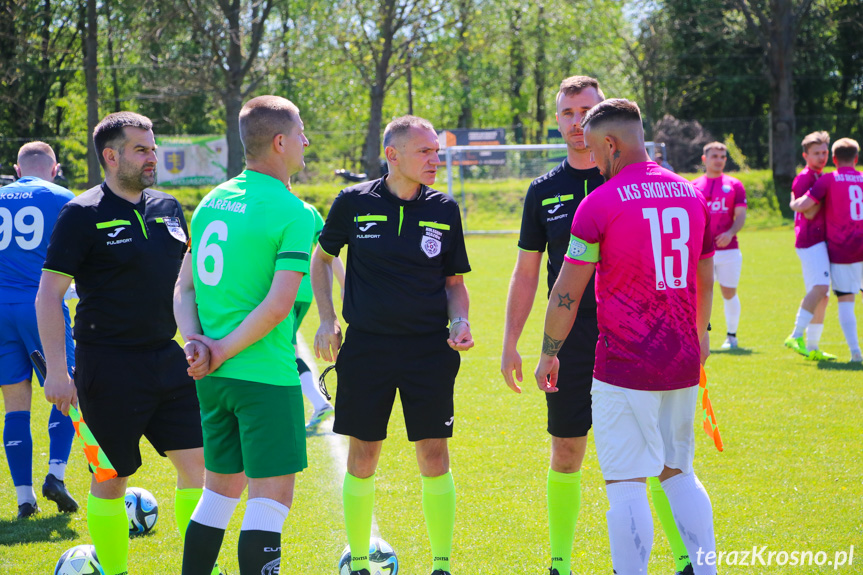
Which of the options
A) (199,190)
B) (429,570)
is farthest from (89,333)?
(199,190)

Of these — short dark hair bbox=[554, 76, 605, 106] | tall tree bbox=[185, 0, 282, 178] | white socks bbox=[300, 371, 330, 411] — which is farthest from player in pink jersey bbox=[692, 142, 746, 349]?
tall tree bbox=[185, 0, 282, 178]

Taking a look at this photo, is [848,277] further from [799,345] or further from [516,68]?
[516,68]

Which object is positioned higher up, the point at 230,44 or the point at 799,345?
the point at 230,44

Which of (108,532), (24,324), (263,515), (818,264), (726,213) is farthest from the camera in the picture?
(726,213)

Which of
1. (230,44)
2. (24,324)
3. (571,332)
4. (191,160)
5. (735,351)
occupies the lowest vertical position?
(735,351)

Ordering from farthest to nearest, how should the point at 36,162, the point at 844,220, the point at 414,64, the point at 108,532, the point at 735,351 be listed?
the point at 414,64, the point at 735,351, the point at 844,220, the point at 36,162, the point at 108,532

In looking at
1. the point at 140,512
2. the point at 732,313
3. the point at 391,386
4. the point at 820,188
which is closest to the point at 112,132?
the point at 391,386

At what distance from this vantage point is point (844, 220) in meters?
8.99

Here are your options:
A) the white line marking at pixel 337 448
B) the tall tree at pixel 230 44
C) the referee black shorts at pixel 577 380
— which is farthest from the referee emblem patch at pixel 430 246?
the tall tree at pixel 230 44

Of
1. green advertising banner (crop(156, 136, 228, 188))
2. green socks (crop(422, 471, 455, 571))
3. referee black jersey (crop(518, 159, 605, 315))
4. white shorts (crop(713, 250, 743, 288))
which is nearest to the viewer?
green socks (crop(422, 471, 455, 571))

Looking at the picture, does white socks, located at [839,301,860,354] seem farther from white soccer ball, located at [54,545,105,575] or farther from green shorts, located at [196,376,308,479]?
white soccer ball, located at [54,545,105,575]

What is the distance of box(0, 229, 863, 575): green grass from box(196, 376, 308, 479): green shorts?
3.97ft

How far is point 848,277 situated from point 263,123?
7894 millimetres

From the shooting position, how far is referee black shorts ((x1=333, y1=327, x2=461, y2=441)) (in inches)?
151
